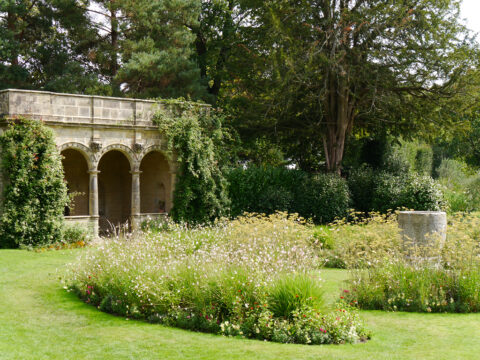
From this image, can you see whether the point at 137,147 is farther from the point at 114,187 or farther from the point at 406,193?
the point at 406,193

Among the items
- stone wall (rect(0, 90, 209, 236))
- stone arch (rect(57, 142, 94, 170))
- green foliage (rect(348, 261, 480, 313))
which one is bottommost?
green foliage (rect(348, 261, 480, 313))

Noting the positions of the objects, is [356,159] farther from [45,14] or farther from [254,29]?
[45,14]

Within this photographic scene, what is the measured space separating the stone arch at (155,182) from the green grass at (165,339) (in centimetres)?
1185

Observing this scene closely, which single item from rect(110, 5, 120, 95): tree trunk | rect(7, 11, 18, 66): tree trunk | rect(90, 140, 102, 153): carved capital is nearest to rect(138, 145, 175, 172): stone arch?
rect(90, 140, 102, 153): carved capital

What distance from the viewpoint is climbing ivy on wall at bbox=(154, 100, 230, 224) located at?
18859 millimetres

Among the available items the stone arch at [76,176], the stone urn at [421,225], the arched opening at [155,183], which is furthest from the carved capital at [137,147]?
the stone urn at [421,225]

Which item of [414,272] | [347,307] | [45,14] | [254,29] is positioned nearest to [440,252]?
[414,272]

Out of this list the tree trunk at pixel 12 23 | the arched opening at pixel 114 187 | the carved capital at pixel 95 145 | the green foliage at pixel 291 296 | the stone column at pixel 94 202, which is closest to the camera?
the green foliage at pixel 291 296

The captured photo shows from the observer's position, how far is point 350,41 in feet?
72.1

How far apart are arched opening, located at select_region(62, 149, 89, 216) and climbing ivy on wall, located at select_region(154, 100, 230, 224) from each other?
4.07m

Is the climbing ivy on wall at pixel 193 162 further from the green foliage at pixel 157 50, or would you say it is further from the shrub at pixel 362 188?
the shrub at pixel 362 188

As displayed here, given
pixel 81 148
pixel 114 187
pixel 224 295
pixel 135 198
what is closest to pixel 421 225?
pixel 224 295

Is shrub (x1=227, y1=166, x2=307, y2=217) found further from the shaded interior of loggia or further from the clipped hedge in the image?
the clipped hedge

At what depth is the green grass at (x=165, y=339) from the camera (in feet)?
21.1
